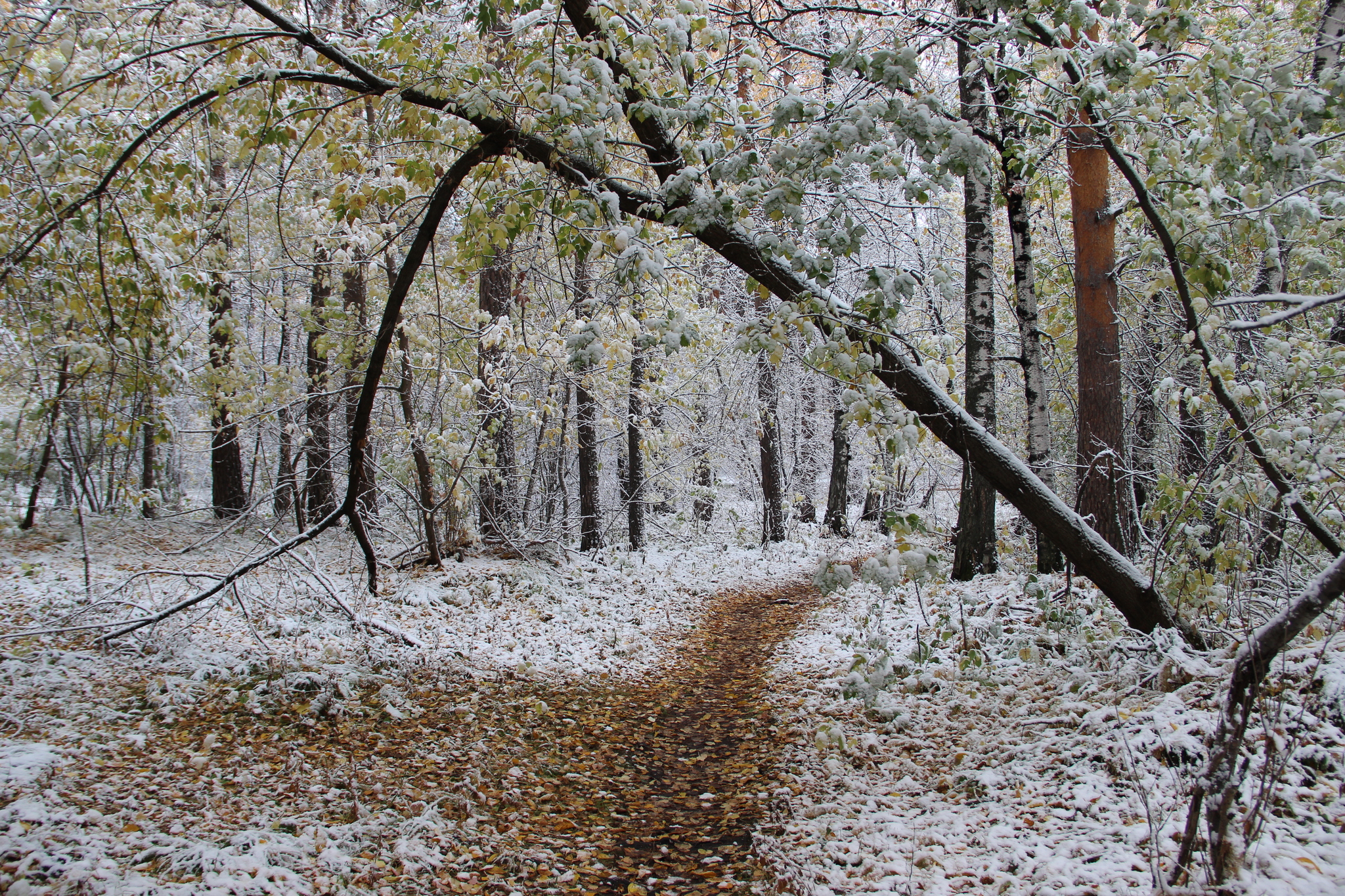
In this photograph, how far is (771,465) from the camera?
14.0 m

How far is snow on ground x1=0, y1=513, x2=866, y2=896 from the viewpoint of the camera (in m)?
3.26

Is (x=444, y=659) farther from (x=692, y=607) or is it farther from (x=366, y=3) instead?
(x=366, y=3)

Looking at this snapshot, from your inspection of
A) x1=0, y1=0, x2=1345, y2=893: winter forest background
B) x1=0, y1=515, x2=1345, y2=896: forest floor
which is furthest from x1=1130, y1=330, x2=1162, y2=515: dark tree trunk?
x1=0, y1=515, x2=1345, y2=896: forest floor

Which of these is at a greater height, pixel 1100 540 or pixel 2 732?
pixel 1100 540

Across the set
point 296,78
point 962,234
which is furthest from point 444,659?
point 962,234

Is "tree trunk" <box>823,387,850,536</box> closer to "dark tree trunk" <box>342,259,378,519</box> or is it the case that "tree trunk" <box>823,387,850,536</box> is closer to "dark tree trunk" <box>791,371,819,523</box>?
"dark tree trunk" <box>791,371,819,523</box>

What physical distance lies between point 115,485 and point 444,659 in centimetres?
335

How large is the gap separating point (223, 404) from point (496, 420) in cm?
347

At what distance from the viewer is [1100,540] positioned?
3.96 m

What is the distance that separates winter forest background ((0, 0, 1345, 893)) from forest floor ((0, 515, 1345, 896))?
4 centimetres

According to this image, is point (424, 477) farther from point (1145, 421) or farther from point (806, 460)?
point (806, 460)

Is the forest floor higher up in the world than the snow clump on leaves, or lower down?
lower down

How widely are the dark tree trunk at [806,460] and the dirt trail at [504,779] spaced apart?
11151 millimetres

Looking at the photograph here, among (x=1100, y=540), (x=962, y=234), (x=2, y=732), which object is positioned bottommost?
(x=2, y=732)
